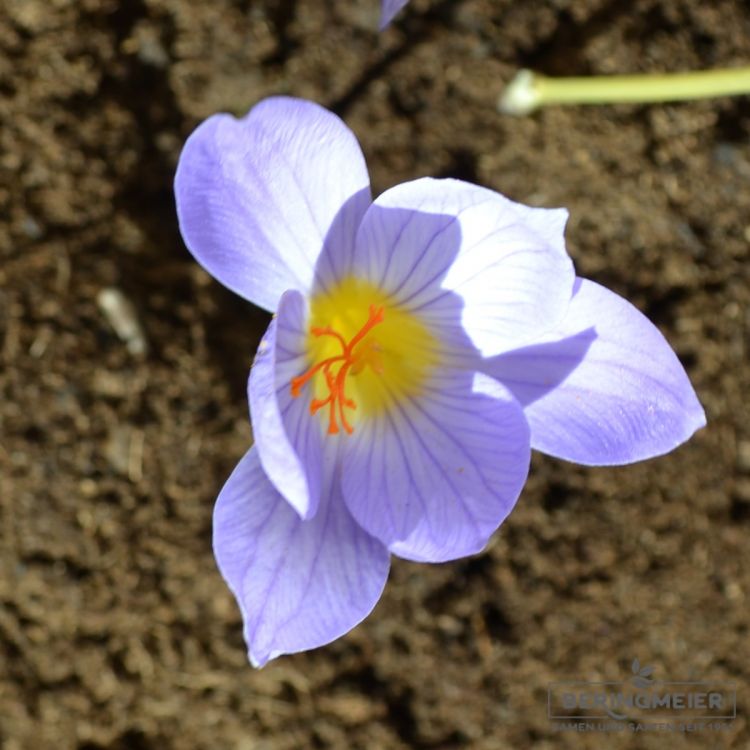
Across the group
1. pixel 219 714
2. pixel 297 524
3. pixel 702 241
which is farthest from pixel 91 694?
pixel 702 241

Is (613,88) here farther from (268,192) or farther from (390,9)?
(268,192)

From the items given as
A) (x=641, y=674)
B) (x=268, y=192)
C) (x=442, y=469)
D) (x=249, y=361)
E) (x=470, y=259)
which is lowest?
(x=641, y=674)

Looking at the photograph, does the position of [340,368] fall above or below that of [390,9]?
below

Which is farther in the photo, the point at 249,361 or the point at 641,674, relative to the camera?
the point at 641,674

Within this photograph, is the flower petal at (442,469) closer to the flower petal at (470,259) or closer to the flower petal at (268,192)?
the flower petal at (470,259)

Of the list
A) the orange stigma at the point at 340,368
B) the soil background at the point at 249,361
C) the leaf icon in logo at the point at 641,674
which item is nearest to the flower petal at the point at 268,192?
the orange stigma at the point at 340,368

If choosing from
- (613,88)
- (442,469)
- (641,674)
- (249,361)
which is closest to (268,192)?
(442,469)
